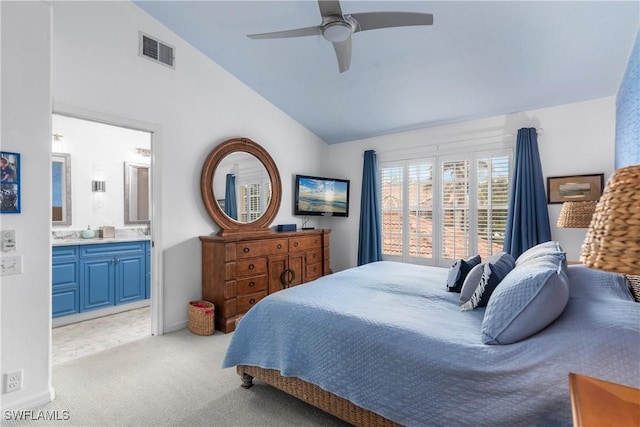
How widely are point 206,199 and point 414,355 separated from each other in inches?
117

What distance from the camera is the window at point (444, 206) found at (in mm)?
4004

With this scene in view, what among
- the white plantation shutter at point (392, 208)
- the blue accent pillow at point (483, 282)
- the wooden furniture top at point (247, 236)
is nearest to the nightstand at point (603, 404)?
the blue accent pillow at point (483, 282)

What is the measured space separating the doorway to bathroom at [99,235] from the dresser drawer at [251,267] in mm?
923

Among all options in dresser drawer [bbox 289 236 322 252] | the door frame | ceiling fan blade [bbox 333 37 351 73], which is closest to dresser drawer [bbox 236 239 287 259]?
dresser drawer [bbox 289 236 322 252]

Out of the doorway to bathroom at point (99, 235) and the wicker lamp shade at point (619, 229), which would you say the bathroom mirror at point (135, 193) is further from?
the wicker lamp shade at point (619, 229)

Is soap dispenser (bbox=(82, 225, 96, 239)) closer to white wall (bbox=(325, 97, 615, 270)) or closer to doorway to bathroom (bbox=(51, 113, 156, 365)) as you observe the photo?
doorway to bathroom (bbox=(51, 113, 156, 365))

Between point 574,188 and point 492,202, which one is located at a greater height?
point 574,188

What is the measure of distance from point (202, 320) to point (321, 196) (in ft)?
8.34

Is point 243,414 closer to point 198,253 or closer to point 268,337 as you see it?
point 268,337

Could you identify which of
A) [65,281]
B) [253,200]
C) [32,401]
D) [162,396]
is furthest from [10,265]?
[253,200]

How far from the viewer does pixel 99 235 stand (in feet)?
14.2

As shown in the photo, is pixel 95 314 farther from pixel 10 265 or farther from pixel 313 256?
pixel 313 256

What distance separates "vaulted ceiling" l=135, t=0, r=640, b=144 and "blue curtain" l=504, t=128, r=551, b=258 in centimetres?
52

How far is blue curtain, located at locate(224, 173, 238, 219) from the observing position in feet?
12.9
